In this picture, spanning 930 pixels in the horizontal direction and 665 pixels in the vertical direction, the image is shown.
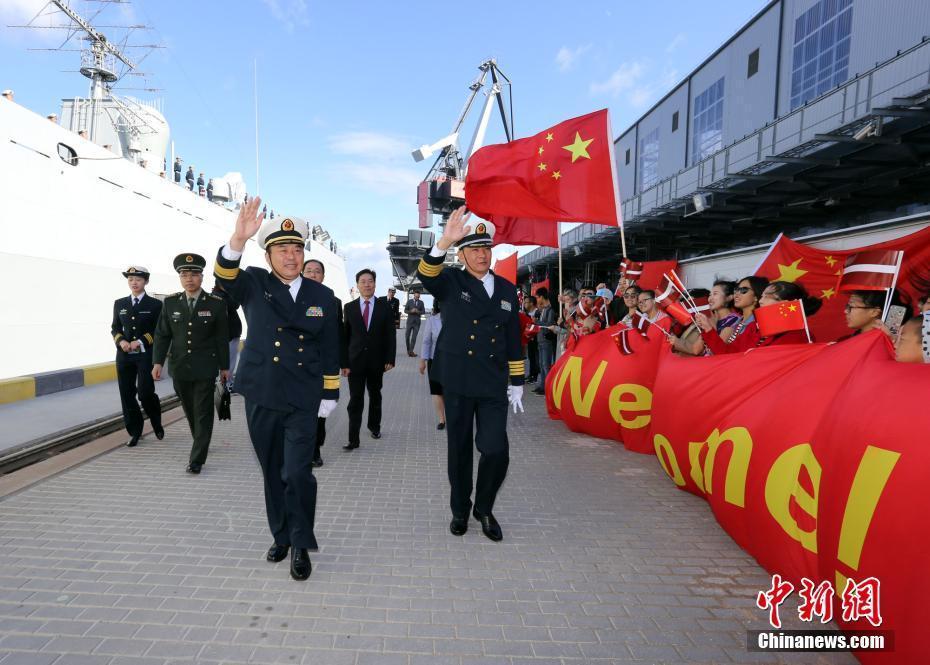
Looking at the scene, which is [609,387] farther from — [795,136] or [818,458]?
[795,136]

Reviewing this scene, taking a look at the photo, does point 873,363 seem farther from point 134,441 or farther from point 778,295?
point 134,441

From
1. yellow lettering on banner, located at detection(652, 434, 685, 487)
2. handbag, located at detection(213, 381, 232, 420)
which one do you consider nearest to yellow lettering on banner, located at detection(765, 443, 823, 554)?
yellow lettering on banner, located at detection(652, 434, 685, 487)

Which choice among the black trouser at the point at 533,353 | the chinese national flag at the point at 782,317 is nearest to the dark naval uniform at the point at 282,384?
the chinese national flag at the point at 782,317

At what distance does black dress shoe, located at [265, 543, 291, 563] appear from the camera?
3.37m

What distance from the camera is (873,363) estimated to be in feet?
9.03

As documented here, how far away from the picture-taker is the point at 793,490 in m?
3.05

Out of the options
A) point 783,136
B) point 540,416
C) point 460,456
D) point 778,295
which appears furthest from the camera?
point 783,136

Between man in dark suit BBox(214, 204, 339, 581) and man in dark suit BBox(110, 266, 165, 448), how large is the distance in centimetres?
349

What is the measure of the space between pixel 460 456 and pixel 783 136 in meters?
13.7

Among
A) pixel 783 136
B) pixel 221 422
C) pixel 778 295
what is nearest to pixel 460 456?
pixel 778 295

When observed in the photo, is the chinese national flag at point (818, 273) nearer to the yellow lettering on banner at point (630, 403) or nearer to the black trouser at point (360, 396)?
the yellow lettering on banner at point (630, 403)

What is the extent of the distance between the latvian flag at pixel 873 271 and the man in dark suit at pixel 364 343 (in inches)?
170

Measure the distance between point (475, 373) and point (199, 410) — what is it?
306cm

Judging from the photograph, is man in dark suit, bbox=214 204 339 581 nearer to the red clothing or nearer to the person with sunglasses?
the red clothing
